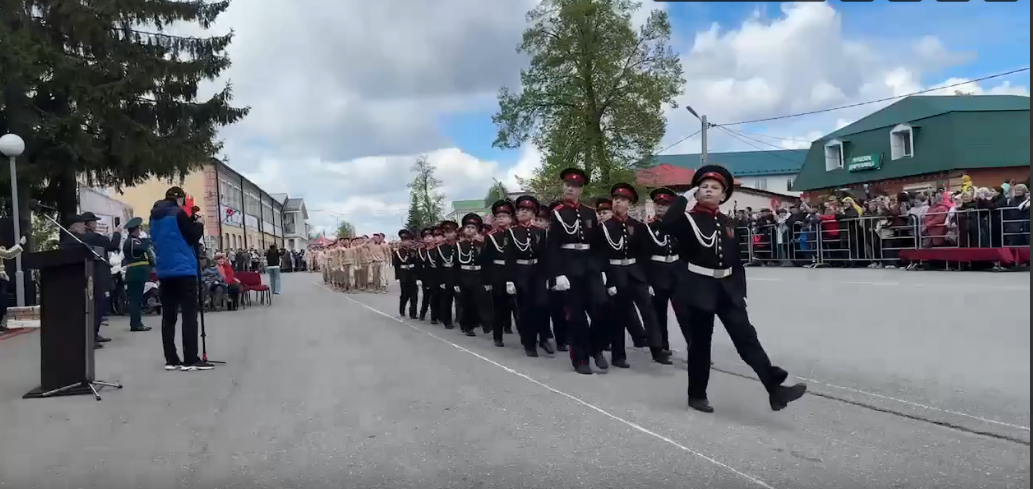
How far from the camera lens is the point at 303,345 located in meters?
12.6

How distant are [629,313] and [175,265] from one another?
203 inches

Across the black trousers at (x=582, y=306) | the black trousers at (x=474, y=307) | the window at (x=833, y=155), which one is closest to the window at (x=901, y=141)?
the window at (x=833, y=155)

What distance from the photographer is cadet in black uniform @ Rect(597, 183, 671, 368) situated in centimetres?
940

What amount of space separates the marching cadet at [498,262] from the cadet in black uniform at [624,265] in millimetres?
2117

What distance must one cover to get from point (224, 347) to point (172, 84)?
426 inches

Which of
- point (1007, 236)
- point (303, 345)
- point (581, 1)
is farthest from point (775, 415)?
point (581, 1)

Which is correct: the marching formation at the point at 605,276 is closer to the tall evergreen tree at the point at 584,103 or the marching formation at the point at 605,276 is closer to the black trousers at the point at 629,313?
the black trousers at the point at 629,313

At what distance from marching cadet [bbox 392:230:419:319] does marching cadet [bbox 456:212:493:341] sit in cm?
333

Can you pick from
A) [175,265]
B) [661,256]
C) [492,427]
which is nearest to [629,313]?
[661,256]

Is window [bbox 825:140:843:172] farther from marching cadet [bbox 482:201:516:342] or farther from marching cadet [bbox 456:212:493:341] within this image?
marching cadet [bbox 482:201:516:342]

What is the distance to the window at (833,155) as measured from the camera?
158 feet

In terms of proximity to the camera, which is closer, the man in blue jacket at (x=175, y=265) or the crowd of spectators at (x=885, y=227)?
the man in blue jacket at (x=175, y=265)

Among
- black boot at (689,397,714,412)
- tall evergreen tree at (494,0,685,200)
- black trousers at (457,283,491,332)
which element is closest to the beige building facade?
tall evergreen tree at (494,0,685,200)

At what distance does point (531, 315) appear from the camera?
10.7 m
